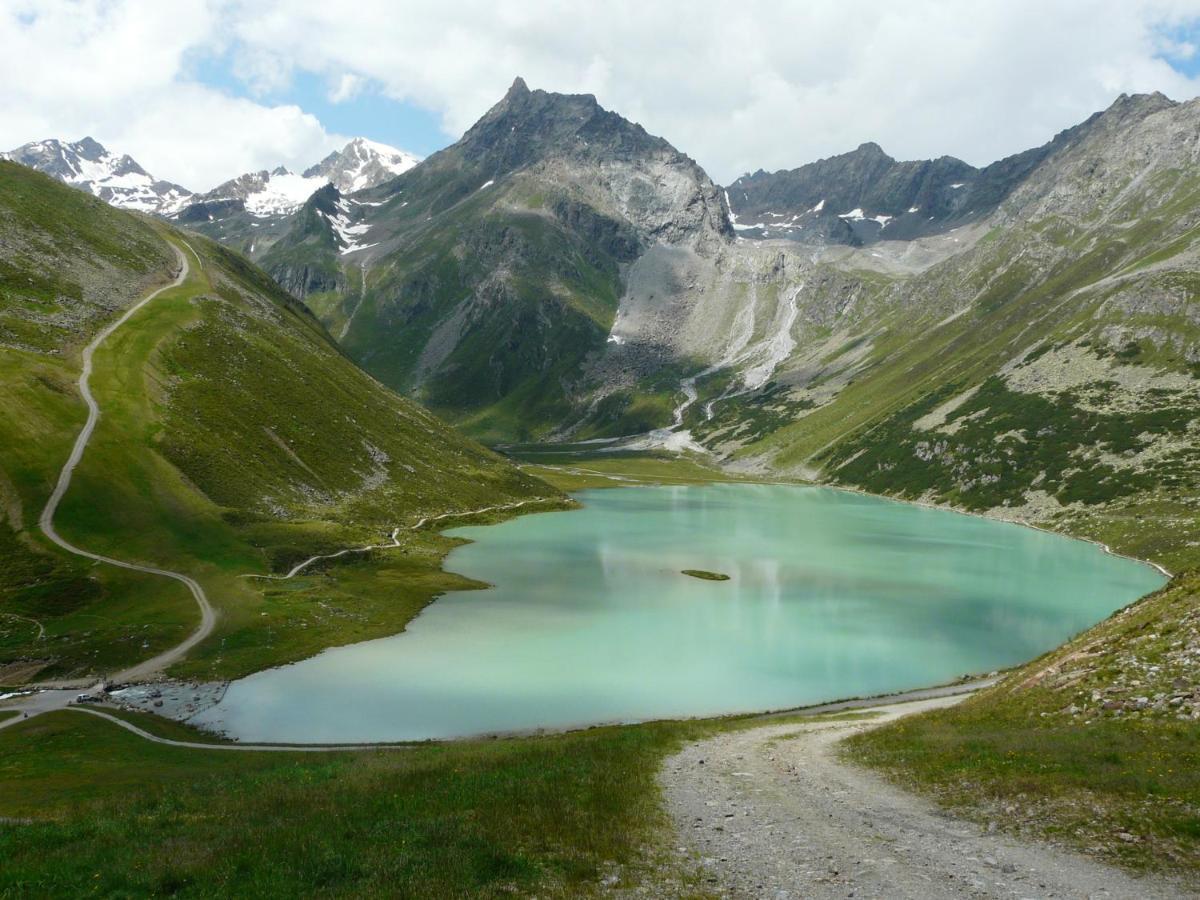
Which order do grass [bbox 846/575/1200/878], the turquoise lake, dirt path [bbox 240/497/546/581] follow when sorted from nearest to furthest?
grass [bbox 846/575/1200/878] → the turquoise lake → dirt path [bbox 240/497/546/581]

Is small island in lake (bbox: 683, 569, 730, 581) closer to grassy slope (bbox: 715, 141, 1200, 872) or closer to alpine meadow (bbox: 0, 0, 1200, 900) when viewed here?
alpine meadow (bbox: 0, 0, 1200, 900)

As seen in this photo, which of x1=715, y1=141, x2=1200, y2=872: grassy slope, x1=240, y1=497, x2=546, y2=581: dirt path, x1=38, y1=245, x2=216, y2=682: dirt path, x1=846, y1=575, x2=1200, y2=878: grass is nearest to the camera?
x1=846, y1=575, x2=1200, y2=878: grass

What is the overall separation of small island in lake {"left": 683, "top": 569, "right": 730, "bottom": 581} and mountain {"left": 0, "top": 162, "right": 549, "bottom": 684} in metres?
30.3

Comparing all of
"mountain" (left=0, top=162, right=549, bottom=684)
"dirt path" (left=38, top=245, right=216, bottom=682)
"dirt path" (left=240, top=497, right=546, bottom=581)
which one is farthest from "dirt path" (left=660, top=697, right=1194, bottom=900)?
"dirt path" (left=240, top=497, right=546, bottom=581)

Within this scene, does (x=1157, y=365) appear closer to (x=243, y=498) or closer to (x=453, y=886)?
(x=243, y=498)

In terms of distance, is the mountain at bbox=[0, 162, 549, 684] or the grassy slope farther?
the mountain at bbox=[0, 162, 549, 684]

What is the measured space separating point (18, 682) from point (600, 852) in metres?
52.8

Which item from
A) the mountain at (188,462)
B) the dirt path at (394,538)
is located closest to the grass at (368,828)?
the mountain at (188,462)

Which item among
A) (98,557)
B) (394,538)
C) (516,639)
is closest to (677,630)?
(516,639)

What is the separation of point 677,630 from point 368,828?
50933 mm

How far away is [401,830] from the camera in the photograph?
17484mm

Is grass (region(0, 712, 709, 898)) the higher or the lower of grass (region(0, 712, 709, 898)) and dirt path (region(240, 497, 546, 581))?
the lower

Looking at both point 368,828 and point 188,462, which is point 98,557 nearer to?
point 188,462

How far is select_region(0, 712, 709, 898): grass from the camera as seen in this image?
563 inches
